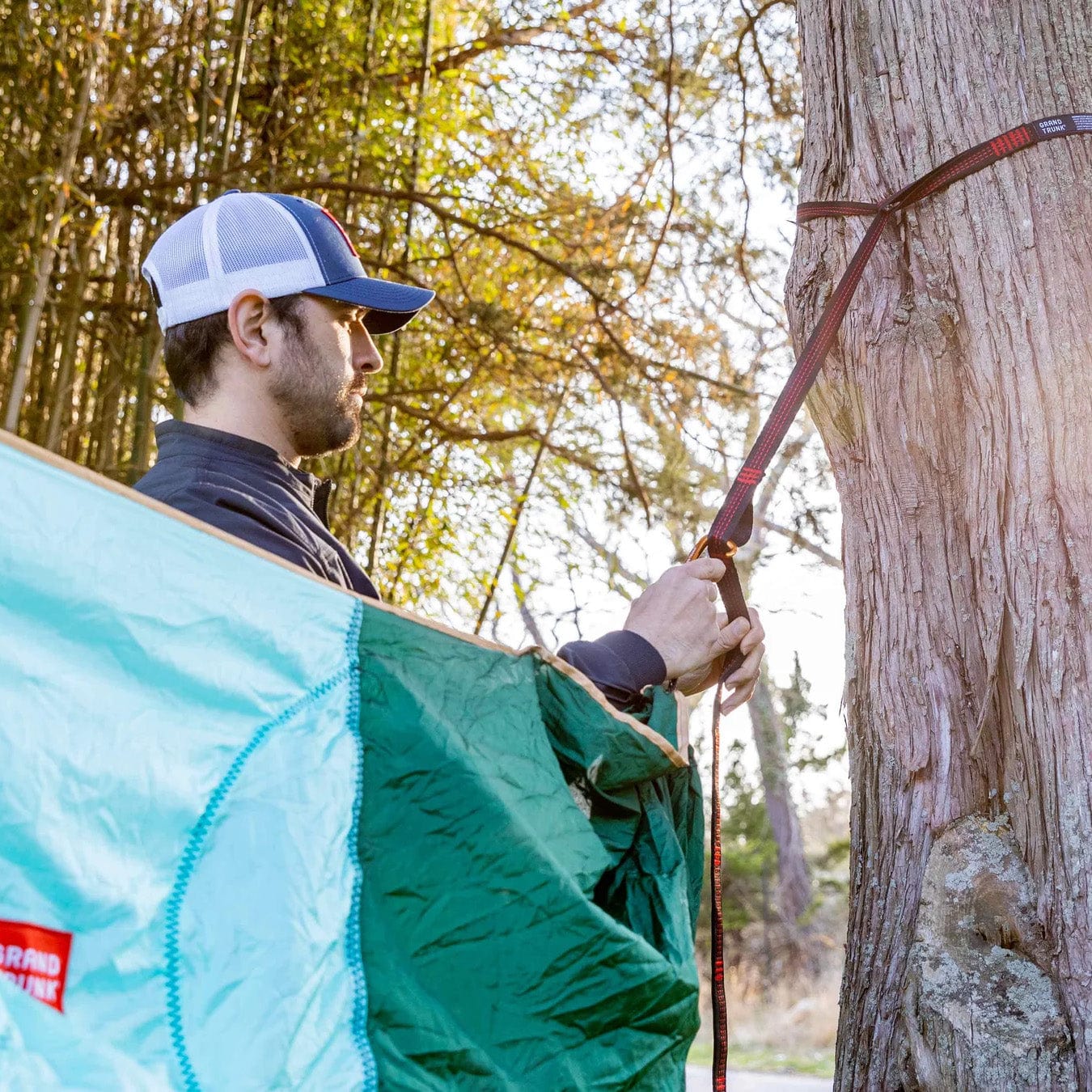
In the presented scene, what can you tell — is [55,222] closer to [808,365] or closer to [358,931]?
[808,365]

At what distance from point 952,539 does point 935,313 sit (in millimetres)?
345

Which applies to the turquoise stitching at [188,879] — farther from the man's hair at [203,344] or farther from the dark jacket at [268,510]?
the man's hair at [203,344]

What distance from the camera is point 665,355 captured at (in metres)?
5.57

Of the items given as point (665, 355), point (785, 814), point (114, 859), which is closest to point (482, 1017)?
point (114, 859)

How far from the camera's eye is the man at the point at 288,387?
1.58 metres

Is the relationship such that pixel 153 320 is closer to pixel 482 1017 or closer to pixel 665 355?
pixel 665 355

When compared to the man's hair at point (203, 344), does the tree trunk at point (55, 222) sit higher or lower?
higher

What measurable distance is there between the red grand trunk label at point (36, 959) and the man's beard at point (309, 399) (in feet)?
2.73

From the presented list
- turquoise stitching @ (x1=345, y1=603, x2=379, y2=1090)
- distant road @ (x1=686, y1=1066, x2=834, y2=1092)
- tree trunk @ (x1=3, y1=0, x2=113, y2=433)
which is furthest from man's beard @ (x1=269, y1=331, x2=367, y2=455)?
distant road @ (x1=686, y1=1066, x2=834, y2=1092)

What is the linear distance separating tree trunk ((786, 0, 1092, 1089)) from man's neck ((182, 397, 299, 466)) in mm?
868

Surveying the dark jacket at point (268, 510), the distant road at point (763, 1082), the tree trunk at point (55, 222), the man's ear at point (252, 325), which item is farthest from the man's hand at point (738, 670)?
the distant road at point (763, 1082)

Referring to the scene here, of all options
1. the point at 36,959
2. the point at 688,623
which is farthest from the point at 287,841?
the point at 688,623

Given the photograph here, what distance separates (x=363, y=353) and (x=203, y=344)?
265 mm

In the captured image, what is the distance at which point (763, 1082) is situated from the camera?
7.48 m
